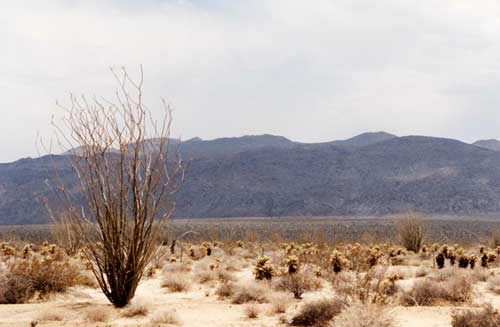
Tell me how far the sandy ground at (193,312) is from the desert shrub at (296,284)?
191 mm

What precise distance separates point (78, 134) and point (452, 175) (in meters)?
79.9

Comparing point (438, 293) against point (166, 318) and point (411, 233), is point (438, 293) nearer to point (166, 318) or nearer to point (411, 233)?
point (166, 318)

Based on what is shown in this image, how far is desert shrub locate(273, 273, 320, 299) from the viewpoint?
39.3 feet

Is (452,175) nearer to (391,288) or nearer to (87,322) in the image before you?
(391,288)

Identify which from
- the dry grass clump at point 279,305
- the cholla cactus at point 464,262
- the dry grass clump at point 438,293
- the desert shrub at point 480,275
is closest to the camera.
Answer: the dry grass clump at point 279,305

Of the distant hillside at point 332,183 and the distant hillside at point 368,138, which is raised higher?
the distant hillside at point 368,138

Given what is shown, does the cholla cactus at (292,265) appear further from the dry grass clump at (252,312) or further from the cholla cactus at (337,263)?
the dry grass clump at (252,312)

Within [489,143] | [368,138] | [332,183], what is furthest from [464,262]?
[489,143]

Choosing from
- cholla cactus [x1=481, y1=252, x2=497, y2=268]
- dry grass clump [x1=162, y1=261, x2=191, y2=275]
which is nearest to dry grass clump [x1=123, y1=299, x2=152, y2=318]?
dry grass clump [x1=162, y1=261, x2=191, y2=275]

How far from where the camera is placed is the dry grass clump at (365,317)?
24.8 feet

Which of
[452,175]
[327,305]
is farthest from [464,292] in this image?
[452,175]

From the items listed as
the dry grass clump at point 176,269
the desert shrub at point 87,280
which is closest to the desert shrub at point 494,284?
the dry grass clump at point 176,269

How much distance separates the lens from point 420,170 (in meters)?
88.4

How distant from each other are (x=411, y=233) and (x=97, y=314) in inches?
727
